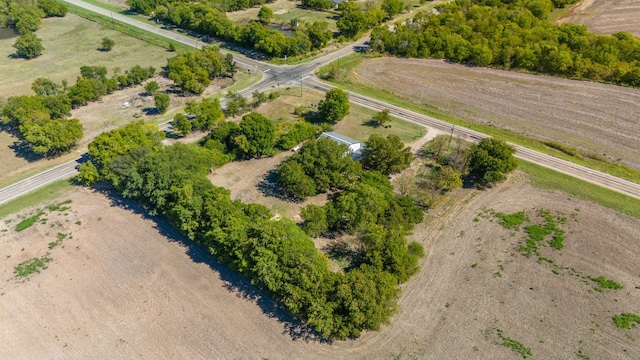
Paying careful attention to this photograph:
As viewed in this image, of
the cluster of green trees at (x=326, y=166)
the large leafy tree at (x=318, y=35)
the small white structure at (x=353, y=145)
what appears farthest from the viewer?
the large leafy tree at (x=318, y=35)

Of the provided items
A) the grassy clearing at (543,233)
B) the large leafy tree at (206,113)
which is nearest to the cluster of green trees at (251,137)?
the large leafy tree at (206,113)

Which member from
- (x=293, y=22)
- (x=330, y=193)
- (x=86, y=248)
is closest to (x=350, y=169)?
(x=330, y=193)

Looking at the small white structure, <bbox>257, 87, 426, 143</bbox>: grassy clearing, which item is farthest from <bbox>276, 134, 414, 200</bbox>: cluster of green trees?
<bbox>257, 87, 426, 143</bbox>: grassy clearing

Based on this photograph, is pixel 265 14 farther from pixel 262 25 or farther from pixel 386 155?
pixel 386 155

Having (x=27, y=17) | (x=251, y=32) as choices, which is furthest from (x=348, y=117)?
(x=27, y=17)

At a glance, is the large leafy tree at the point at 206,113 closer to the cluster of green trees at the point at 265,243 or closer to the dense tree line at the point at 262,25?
the cluster of green trees at the point at 265,243
